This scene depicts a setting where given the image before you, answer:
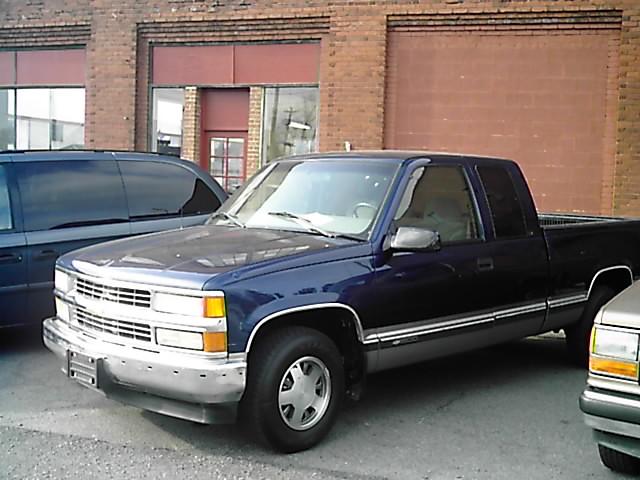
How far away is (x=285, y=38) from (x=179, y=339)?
1077 centimetres

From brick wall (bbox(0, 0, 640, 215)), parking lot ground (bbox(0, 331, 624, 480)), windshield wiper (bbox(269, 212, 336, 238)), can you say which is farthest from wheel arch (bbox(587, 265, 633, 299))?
brick wall (bbox(0, 0, 640, 215))

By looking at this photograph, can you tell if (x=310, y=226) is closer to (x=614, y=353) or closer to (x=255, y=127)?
(x=614, y=353)

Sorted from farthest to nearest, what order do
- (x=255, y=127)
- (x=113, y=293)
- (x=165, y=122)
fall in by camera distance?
(x=165, y=122)
(x=255, y=127)
(x=113, y=293)

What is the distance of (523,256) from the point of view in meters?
→ 6.24

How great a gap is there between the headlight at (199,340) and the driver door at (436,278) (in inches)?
48.3

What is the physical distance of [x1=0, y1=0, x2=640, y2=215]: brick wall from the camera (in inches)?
492

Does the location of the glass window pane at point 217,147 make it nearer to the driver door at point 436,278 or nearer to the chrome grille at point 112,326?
the driver door at point 436,278

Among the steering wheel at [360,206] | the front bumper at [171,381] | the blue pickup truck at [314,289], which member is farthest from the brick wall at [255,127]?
the front bumper at [171,381]

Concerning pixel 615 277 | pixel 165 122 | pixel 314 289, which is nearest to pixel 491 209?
pixel 615 277

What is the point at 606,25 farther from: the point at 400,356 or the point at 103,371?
the point at 103,371

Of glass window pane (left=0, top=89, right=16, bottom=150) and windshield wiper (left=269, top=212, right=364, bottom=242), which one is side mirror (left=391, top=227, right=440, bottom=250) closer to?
windshield wiper (left=269, top=212, right=364, bottom=242)

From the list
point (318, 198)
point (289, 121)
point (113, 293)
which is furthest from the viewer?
point (289, 121)

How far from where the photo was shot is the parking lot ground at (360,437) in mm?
4531

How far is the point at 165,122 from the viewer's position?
15461 mm
